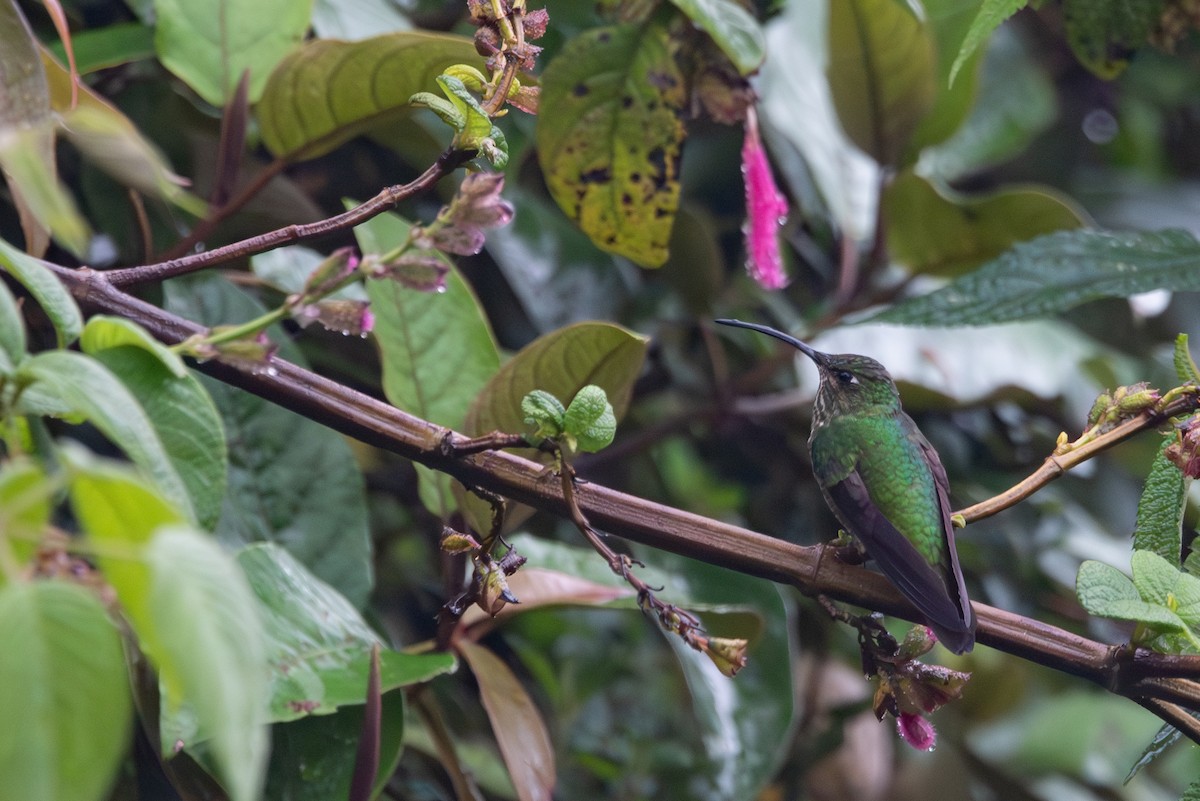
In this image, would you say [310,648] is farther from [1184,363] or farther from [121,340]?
[1184,363]

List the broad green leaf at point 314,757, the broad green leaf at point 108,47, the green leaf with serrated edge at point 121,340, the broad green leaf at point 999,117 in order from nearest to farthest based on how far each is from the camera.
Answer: the green leaf with serrated edge at point 121,340 → the broad green leaf at point 314,757 → the broad green leaf at point 108,47 → the broad green leaf at point 999,117

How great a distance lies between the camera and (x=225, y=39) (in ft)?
5.57

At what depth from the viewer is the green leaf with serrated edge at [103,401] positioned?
0.64 metres

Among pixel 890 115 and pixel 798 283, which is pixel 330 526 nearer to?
pixel 890 115

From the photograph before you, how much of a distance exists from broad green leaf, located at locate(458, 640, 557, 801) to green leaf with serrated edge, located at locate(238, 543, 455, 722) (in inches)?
3.8

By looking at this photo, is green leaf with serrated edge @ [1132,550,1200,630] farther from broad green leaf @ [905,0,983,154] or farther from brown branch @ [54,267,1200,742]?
broad green leaf @ [905,0,983,154]

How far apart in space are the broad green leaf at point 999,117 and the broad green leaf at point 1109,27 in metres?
1.16

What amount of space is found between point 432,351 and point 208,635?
110cm

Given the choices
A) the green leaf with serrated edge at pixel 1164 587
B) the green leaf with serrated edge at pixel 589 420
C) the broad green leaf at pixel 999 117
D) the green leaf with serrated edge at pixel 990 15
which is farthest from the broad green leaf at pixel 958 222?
the green leaf with serrated edge at pixel 589 420

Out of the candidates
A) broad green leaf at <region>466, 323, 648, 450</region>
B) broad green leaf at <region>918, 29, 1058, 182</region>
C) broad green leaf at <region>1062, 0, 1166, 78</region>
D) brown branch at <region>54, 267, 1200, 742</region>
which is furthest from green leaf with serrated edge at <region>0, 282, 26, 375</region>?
broad green leaf at <region>918, 29, 1058, 182</region>

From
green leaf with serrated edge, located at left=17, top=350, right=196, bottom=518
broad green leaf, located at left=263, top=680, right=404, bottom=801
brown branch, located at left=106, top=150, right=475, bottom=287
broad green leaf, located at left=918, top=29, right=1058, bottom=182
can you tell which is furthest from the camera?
broad green leaf, located at left=918, top=29, right=1058, bottom=182

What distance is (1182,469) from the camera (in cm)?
112

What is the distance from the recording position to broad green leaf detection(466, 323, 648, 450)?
1392 millimetres

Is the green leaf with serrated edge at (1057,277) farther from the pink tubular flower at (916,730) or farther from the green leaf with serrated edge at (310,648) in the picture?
the green leaf with serrated edge at (310,648)
